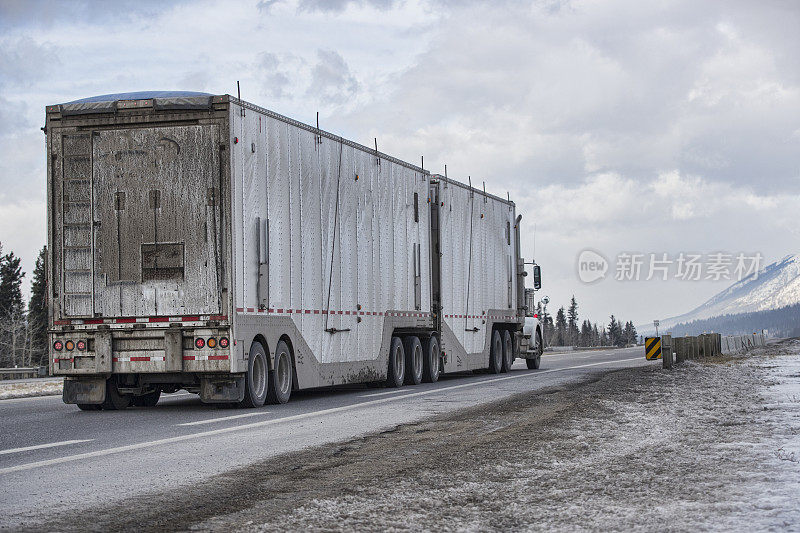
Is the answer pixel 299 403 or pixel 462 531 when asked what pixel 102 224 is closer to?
pixel 299 403

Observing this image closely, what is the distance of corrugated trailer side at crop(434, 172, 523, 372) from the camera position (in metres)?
25.6

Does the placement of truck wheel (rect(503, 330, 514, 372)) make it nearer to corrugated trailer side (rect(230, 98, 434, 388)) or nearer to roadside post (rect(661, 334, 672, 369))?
roadside post (rect(661, 334, 672, 369))

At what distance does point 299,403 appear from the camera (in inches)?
679

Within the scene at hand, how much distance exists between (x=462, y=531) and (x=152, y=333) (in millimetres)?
10306

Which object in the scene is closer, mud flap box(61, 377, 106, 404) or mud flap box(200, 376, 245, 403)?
mud flap box(200, 376, 245, 403)

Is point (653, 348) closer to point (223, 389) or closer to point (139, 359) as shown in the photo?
point (223, 389)

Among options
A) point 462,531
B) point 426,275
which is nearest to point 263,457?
point 462,531

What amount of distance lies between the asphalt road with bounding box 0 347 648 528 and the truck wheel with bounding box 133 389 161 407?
0.35 m

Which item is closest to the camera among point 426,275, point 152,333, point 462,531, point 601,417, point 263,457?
point 462,531

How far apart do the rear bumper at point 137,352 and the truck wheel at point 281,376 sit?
1.60 m

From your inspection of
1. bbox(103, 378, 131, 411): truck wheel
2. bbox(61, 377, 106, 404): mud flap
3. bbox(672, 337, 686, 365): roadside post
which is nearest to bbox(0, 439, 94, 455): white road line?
bbox(61, 377, 106, 404): mud flap

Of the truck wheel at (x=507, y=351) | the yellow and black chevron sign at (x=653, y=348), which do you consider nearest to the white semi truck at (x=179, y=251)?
the truck wheel at (x=507, y=351)

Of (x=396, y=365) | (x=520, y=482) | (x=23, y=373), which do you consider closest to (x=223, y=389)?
(x=396, y=365)

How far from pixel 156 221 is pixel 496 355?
15.5m
